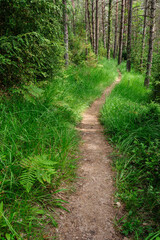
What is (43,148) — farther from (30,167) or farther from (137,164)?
(137,164)

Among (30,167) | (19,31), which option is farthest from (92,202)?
(19,31)

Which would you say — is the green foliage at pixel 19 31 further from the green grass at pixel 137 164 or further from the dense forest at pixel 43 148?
the green grass at pixel 137 164

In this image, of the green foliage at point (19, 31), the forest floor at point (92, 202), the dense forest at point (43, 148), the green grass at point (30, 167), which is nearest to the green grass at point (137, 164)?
the dense forest at point (43, 148)

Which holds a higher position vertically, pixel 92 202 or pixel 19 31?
pixel 19 31

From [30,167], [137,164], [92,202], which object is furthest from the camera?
[137,164]

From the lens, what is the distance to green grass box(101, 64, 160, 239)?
2.22m

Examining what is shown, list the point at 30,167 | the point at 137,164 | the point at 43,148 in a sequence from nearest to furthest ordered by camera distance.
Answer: the point at 30,167, the point at 43,148, the point at 137,164

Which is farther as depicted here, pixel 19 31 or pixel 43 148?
pixel 19 31

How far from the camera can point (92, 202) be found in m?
2.47

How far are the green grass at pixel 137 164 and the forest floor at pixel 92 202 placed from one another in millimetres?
183

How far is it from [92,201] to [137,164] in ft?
4.15

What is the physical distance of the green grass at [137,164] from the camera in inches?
87.4

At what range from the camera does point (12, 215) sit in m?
1.68

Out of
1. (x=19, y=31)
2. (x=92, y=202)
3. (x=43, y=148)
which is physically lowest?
(x=92, y=202)
